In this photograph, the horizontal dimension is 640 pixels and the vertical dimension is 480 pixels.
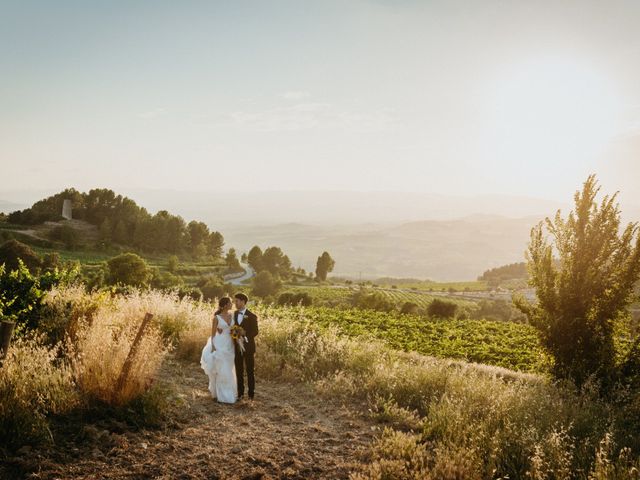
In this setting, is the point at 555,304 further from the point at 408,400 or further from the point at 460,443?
the point at 460,443

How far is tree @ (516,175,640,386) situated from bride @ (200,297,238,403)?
763 centimetres

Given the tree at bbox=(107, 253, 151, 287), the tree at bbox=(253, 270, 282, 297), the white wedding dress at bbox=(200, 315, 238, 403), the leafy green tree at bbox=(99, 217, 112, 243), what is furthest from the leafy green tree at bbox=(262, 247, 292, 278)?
the white wedding dress at bbox=(200, 315, 238, 403)

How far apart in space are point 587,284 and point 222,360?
8.56m

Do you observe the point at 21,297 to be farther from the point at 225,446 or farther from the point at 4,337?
the point at 225,446

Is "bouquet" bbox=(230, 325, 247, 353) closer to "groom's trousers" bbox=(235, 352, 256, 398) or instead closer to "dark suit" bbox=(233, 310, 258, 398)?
"dark suit" bbox=(233, 310, 258, 398)

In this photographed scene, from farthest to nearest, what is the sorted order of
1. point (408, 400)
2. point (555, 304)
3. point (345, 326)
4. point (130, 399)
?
point (345, 326)
point (555, 304)
point (408, 400)
point (130, 399)

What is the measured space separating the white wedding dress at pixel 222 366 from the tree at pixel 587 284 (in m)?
7.64

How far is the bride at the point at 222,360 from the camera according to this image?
27.8 feet

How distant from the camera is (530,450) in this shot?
5.85 m

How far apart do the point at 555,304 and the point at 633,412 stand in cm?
281

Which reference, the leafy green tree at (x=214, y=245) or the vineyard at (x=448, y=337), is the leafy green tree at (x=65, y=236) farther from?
the vineyard at (x=448, y=337)

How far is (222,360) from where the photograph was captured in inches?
339

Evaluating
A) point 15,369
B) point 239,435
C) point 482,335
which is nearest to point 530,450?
point 239,435

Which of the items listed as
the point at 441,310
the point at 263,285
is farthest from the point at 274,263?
the point at 441,310
